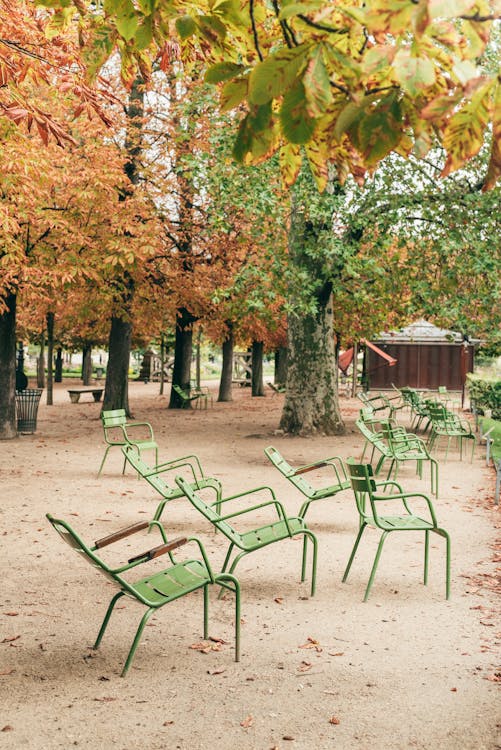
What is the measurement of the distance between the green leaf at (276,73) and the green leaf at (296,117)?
52 mm

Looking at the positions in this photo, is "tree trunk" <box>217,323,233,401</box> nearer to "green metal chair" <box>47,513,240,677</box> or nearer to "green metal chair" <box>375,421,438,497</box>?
"green metal chair" <box>375,421,438,497</box>

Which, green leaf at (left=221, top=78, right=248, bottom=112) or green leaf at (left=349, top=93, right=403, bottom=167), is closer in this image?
green leaf at (left=349, top=93, right=403, bottom=167)

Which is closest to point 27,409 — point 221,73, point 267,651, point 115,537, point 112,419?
point 112,419

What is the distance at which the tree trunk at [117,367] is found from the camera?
2119 cm

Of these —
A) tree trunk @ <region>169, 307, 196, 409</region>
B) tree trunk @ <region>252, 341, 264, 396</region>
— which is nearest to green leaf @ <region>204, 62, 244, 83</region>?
tree trunk @ <region>169, 307, 196, 409</region>

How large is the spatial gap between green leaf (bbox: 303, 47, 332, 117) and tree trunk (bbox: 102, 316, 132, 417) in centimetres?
1898

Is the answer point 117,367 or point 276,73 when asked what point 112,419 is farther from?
point 276,73

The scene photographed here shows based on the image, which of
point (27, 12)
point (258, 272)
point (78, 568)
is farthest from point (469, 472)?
point (27, 12)

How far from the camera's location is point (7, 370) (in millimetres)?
16500

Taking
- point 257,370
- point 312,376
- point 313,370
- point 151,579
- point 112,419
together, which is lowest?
point 151,579

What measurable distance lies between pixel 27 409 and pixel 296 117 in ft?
53.1

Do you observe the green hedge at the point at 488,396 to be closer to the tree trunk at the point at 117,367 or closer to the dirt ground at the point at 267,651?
the tree trunk at the point at 117,367

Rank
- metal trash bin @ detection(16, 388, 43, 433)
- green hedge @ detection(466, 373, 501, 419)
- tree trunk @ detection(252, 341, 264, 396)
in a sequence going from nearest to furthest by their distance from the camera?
metal trash bin @ detection(16, 388, 43, 433)
green hedge @ detection(466, 373, 501, 419)
tree trunk @ detection(252, 341, 264, 396)

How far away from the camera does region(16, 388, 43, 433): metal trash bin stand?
17594 millimetres
